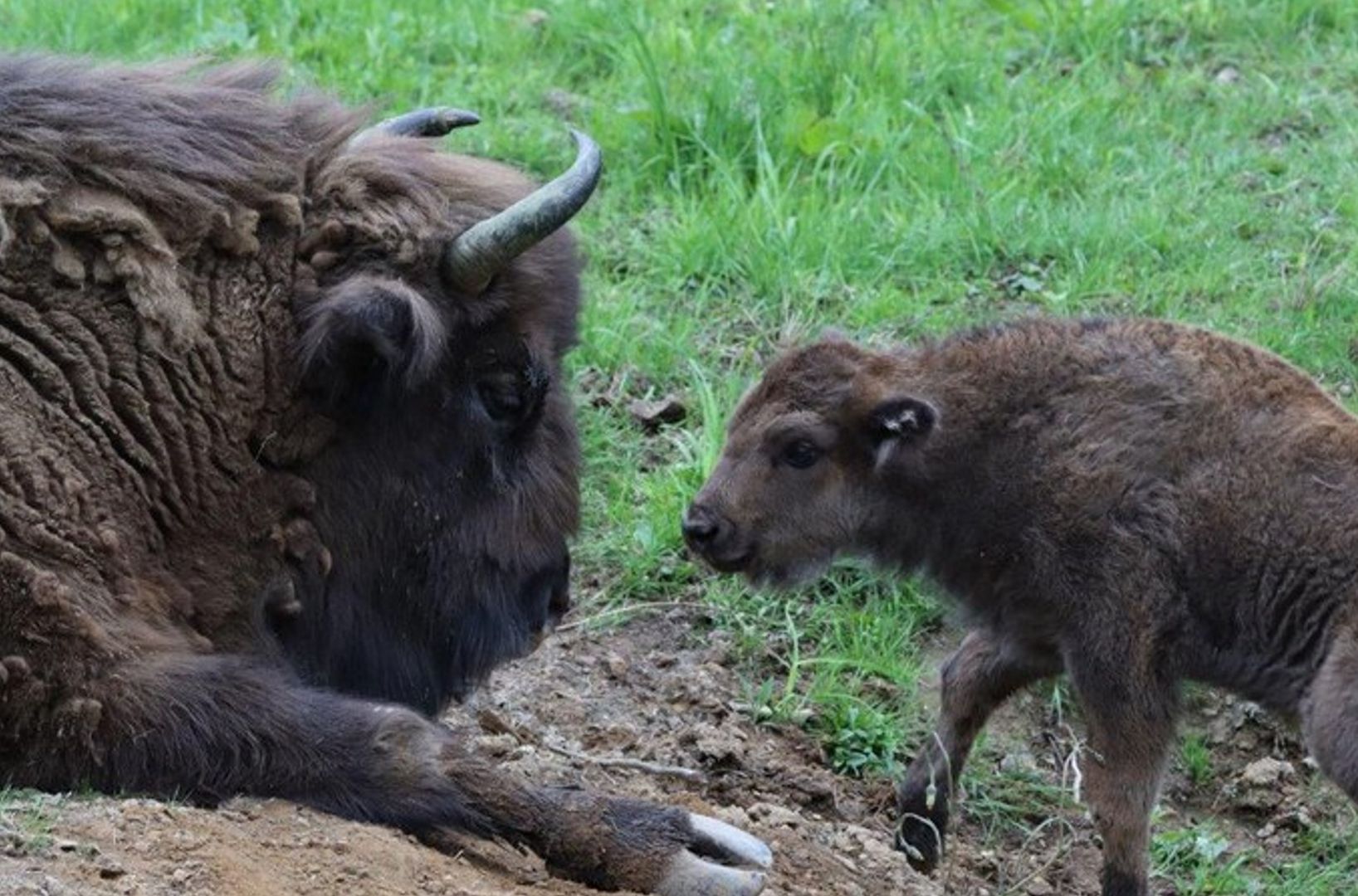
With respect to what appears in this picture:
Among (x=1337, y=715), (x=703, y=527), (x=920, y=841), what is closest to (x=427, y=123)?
(x=703, y=527)

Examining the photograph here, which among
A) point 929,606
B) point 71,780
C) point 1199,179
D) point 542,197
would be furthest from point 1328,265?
point 71,780

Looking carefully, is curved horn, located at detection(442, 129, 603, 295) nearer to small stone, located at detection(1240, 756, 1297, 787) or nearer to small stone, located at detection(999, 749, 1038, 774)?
small stone, located at detection(999, 749, 1038, 774)

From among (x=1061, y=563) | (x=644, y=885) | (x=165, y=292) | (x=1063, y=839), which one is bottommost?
(x=1063, y=839)

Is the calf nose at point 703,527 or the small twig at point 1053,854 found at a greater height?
the calf nose at point 703,527

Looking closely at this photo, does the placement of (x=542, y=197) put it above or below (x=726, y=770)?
above

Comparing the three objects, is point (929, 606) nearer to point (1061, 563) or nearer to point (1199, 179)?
point (1061, 563)

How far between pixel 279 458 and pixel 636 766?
1.39 m

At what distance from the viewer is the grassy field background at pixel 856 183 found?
772cm

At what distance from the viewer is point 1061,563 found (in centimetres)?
618

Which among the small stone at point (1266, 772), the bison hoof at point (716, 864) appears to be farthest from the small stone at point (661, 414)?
the bison hoof at point (716, 864)

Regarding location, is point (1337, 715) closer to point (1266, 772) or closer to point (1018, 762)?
point (1266, 772)

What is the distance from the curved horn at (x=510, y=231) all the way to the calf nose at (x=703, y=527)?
820 mm

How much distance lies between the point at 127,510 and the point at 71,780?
2.13ft

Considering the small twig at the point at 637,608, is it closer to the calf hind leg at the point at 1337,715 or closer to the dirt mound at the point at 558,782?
the dirt mound at the point at 558,782
